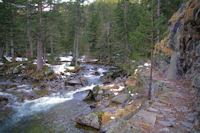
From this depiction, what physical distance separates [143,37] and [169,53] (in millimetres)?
3674

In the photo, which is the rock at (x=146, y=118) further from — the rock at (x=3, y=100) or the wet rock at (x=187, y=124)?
the rock at (x=3, y=100)

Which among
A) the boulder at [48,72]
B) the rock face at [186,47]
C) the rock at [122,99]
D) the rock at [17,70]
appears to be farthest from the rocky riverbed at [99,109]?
the rock at [17,70]

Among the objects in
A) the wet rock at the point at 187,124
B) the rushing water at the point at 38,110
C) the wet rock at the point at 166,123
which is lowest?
the rushing water at the point at 38,110

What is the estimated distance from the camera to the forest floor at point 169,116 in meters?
3.60

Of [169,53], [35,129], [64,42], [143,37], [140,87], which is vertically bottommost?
[35,129]

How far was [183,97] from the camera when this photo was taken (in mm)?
5707

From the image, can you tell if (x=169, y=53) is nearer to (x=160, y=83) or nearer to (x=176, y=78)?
(x=176, y=78)

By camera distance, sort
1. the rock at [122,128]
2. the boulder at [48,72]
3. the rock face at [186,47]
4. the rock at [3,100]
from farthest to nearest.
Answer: the boulder at [48,72]
the rock at [3,100]
the rock face at [186,47]
the rock at [122,128]

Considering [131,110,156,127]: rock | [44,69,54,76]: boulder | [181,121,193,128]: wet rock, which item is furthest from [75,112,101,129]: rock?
[44,69,54,76]: boulder

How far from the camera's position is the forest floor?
11.8 ft

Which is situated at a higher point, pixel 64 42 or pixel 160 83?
pixel 64 42

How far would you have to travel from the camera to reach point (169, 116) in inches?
166

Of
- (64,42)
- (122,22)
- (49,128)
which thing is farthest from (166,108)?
(64,42)

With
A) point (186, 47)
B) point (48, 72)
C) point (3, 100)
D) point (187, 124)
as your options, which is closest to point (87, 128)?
point (187, 124)
